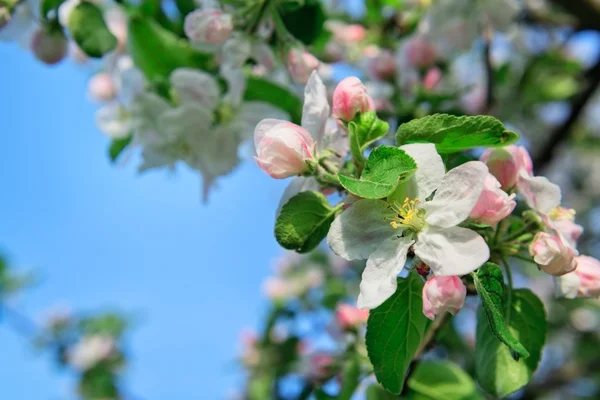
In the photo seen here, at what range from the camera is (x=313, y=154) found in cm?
97

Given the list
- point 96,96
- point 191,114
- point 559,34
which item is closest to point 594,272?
point 191,114

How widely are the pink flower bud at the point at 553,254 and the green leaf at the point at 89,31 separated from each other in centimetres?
98

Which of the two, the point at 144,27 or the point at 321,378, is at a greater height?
the point at 144,27

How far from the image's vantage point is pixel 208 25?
4.24 feet

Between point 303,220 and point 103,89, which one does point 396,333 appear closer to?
point 303,220

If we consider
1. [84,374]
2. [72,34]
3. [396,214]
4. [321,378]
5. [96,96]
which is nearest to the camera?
[396,214]

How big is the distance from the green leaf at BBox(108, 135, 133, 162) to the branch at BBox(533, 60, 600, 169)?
6.15 ft

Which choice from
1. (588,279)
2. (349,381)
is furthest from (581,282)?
(349,381)

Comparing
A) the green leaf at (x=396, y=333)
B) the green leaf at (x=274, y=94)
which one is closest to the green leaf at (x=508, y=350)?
the green leaf at (x=396, y=333)

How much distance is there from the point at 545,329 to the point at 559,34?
8.39 feet

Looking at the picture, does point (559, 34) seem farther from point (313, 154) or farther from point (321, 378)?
point (313, 154)

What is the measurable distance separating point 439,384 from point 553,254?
1.82ft

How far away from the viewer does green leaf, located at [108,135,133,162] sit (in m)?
1.69

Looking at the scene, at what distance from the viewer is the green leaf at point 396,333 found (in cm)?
90
